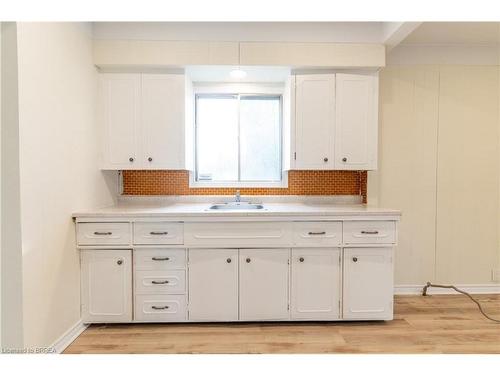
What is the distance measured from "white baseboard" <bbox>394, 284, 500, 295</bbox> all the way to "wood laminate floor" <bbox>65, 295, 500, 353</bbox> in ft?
1.57

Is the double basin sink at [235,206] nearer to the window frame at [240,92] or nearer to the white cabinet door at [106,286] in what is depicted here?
the window frame at [240,92]

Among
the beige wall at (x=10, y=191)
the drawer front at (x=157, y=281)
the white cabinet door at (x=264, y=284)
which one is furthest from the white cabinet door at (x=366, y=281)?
the beige wall at (x=10, y=191)

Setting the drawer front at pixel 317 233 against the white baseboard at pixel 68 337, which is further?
the drawer front at pixel 317 233

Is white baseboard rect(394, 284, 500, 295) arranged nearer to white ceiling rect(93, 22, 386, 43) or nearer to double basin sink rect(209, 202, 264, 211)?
double basin sink rect(209, 202, 264, 211)

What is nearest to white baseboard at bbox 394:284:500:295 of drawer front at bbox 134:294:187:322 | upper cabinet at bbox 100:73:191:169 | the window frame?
the window frame

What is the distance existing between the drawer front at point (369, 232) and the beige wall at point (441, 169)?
2.29 feet

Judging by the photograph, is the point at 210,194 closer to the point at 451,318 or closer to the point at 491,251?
the point at 451,318

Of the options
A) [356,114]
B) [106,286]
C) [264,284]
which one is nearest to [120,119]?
[106,286]

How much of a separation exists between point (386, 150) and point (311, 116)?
90 centimetres

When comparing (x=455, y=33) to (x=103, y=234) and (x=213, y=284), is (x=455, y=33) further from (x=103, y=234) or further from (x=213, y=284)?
(x=103, y=234)

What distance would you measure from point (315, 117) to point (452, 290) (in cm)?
217

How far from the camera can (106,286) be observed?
7.82ft

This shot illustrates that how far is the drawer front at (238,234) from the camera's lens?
239cm

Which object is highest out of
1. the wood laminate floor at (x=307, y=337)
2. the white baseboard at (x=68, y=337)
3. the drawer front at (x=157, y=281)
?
the drawer front at (x=157, y=281)
